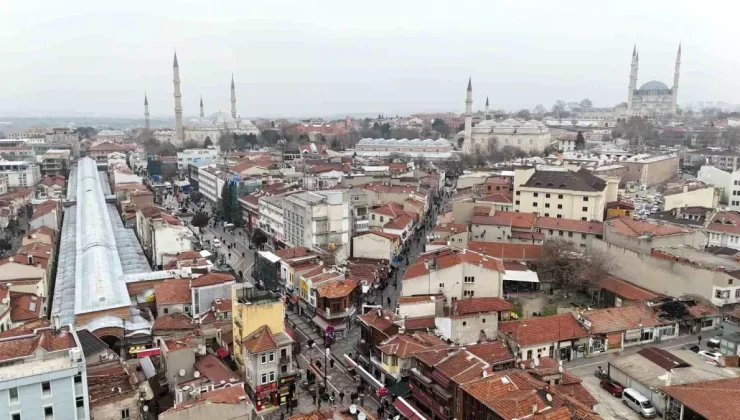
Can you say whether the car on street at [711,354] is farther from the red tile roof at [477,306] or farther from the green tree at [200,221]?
the green tree at [200,221]

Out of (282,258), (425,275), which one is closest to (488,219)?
(425,275)

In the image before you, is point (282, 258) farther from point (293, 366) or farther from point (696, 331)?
point (696, 331)

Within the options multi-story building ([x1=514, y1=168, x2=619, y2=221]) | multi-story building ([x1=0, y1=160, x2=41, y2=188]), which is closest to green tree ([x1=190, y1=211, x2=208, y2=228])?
multi-story building ([x1=514, y1=168, x2=619, y2=221])

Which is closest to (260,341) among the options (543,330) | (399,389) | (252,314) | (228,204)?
(252,314)

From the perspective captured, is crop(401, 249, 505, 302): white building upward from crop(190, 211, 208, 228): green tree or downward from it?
upward

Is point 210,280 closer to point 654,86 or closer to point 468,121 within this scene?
point 468,121

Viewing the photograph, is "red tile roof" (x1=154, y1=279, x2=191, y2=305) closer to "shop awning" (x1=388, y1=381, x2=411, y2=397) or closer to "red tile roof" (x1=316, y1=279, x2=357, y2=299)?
"red tile roof" (x1=316, y1=279, x2=357, y2=299)
